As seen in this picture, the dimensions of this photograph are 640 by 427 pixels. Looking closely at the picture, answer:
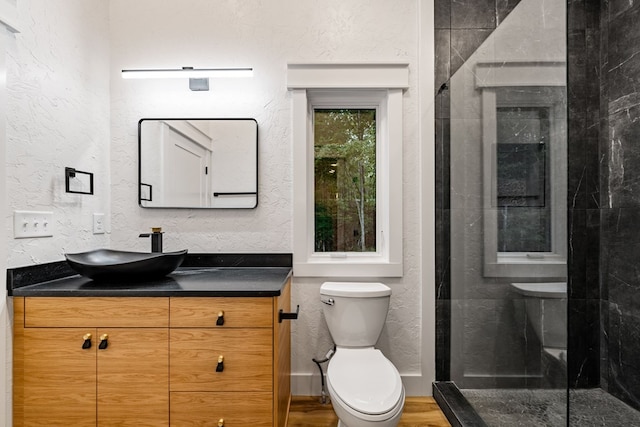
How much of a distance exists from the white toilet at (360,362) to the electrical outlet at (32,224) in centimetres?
135

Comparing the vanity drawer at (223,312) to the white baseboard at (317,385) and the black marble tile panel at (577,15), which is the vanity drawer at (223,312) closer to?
the white baseboard at (317,385)

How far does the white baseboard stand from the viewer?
231 cm

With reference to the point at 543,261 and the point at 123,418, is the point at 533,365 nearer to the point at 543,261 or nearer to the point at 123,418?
the point at 543,261

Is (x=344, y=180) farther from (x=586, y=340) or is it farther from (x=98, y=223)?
(x=586, y=340)

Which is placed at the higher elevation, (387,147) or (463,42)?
(463,42)

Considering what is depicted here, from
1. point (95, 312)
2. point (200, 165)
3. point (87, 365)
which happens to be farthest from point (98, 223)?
point (87, 365)

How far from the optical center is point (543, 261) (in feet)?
4.57

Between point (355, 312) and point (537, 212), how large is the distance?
103cm

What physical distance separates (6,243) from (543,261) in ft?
6.71

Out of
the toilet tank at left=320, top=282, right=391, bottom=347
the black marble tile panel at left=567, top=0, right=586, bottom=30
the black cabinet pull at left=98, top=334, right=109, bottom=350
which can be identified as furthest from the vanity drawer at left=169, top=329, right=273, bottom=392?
the black marble tile panel at left=567, top=0, right=586, bottom=30

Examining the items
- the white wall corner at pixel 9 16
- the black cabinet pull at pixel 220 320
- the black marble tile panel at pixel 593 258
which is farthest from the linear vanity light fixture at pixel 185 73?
the black marble tile panel at pixel 593 258

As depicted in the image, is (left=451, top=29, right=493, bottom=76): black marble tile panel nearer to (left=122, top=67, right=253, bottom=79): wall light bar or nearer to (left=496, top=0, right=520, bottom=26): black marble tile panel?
(left=496, top=0, right=520, bottom=26): black marble tile panel

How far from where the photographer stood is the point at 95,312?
1.56m

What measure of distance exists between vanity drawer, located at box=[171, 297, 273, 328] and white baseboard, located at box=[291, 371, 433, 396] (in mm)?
921
